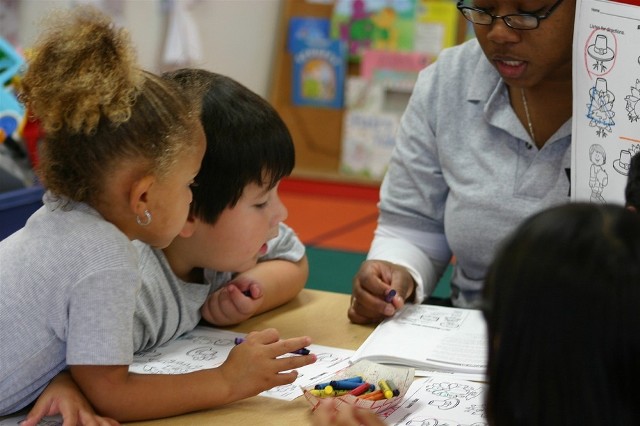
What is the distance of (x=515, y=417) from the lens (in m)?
0.74

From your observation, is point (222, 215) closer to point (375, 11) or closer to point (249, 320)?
point (249, 320)

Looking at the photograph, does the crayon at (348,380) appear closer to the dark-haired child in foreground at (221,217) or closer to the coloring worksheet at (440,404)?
the coloring worksheet at (440,404)

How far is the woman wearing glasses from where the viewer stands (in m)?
1.44

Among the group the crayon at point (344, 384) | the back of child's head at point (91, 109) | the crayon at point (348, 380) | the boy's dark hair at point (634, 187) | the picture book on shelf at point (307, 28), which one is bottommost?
the crayon at point (348, 380)

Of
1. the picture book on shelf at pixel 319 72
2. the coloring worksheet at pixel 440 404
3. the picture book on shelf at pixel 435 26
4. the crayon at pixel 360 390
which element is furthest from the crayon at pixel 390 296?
the picture book on shelf at pixel 319 72

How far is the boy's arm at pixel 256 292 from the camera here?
1391 millimetres

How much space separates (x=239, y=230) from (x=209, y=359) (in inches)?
7.9

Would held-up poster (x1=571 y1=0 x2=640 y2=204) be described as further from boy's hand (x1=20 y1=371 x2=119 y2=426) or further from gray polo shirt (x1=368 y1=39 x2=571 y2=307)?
boy's hand (x1=20 y1=371 x2=119 y2=426)

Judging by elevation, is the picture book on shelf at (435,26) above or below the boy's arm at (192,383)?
above

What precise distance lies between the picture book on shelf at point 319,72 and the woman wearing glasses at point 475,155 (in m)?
2.77

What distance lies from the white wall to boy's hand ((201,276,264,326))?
3.23 metres

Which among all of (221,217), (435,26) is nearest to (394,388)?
(221,217)

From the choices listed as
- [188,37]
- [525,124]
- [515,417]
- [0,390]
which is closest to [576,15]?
[525,124]

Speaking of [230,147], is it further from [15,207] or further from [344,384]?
[15,207]
